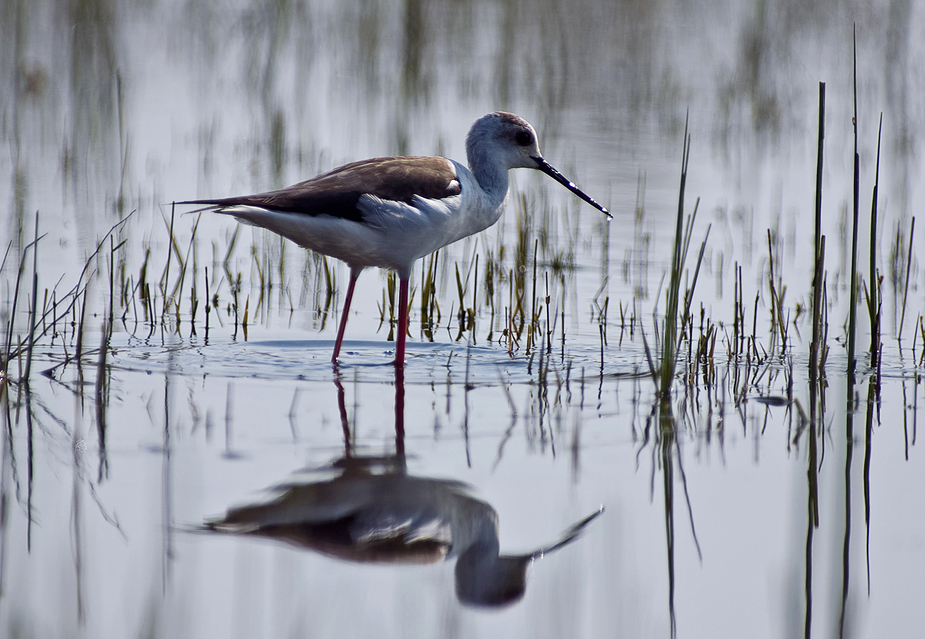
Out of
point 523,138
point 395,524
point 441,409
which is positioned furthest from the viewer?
point 523,138

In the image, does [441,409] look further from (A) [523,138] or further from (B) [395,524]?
(A) [523,138]

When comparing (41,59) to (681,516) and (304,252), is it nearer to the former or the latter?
(304,252)

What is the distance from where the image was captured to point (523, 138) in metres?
6.05

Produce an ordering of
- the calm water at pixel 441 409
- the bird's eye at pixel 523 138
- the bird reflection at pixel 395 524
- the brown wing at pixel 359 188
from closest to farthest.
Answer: the calm water at pixel 441 409, the bird reflection at pixel 395 524, the brown wing at pixel 359 188, the bird's eye at pixel 523 138

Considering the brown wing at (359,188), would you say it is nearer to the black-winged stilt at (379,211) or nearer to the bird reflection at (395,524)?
the black-winged stilt at (379,211)

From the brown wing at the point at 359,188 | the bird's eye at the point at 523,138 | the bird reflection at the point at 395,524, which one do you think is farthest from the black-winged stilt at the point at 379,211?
the bird reflection at the point at 395,524

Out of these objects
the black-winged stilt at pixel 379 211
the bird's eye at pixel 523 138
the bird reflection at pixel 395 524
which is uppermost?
the bird's eye at pixel 523 138

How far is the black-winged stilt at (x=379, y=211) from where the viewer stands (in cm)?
492

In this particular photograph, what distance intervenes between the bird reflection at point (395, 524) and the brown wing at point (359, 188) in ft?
6.04

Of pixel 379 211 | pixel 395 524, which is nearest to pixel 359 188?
pixel 379 211

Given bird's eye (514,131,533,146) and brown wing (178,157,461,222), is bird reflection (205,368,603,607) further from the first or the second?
A: bird's eye (514,131,533,146)

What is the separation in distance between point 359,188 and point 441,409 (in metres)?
1.39

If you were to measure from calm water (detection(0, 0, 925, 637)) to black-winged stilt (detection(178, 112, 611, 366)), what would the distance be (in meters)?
0.46

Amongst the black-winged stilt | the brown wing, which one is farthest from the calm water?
the brown wing
